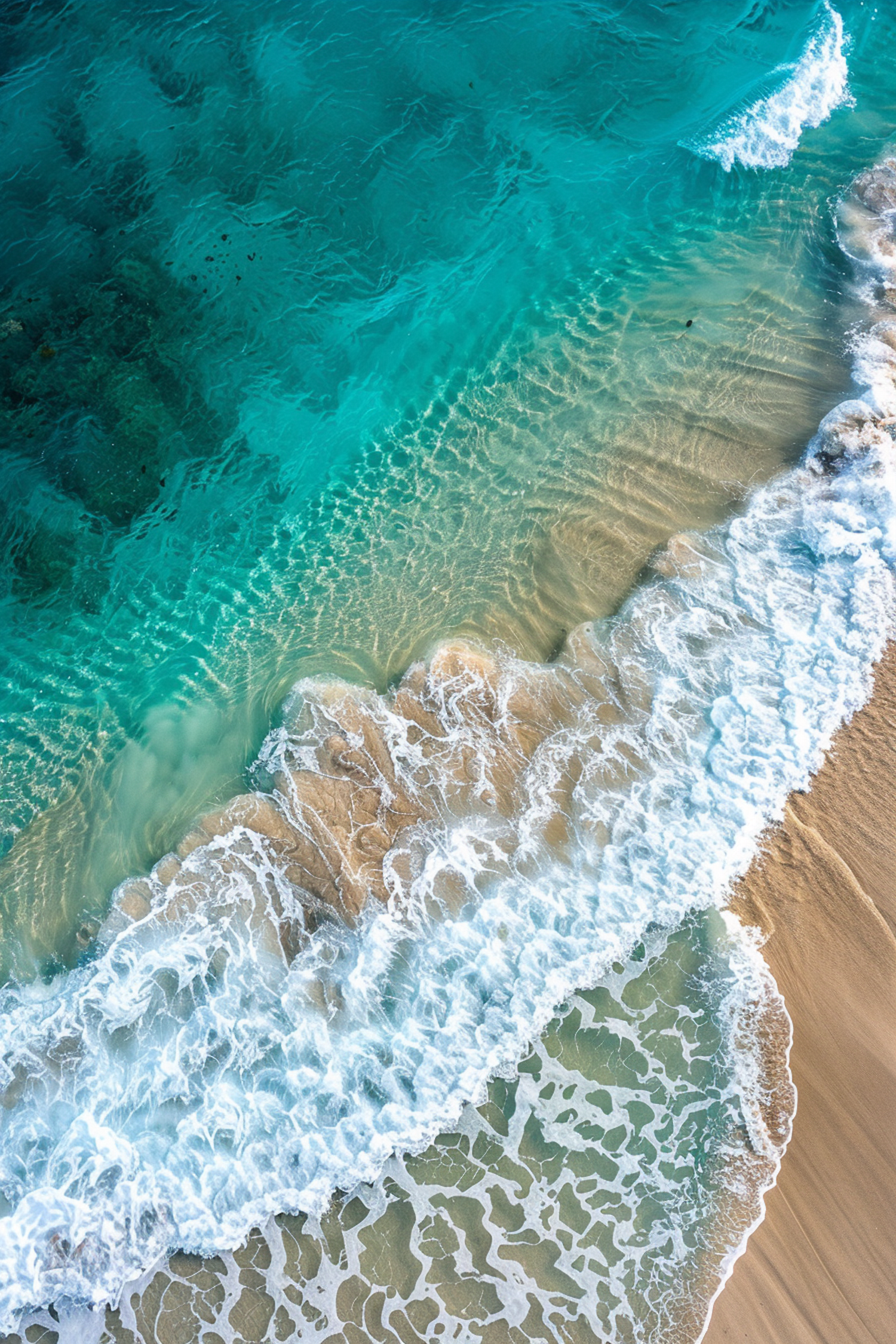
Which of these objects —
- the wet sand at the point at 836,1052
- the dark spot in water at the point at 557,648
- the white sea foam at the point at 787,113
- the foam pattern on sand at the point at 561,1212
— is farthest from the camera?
the white sea foam at the point at 787,113

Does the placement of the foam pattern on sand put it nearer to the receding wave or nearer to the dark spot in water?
the receding wave

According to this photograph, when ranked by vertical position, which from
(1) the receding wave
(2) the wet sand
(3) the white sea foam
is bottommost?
(2) the wet sand

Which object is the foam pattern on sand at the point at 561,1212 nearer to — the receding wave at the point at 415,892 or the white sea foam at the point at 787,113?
the receding wave at the point at 415,892

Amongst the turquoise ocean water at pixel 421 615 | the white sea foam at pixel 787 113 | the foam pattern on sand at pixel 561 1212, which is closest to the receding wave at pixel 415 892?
the turquoise ocean water at pixel 421 615

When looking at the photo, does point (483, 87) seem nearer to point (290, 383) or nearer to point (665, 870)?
point (290, 383)

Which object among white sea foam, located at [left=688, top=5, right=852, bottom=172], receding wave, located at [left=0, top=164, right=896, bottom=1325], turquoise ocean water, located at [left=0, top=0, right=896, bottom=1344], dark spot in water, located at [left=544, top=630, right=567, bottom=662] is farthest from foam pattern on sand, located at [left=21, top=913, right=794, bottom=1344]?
white sea foam, located at [left=688, top=5, right=852, bottom=172]

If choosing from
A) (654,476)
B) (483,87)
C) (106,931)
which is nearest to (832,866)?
(654,476)
